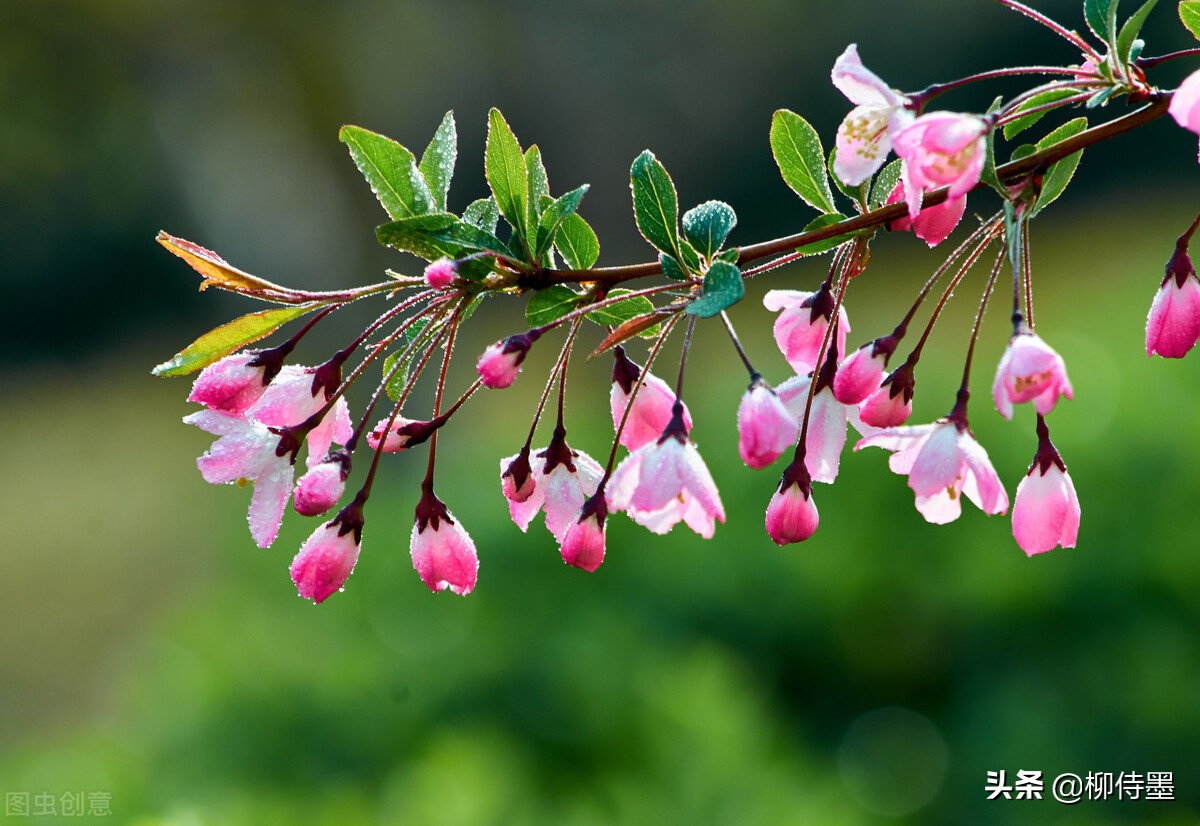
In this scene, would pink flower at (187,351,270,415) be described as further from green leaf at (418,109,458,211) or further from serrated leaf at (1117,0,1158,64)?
serrated leaf at (1117,0,1158,64)

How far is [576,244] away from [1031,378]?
467mm

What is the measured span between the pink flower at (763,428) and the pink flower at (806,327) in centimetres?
20

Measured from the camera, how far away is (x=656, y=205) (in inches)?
44.8

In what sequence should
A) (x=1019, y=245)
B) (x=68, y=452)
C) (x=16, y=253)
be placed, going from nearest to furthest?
(x=1019, y=245)
(x=68, y=452)
(x=16, y=253)

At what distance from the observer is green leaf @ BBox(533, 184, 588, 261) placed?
1.12 m

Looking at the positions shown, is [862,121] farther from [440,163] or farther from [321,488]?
[321,488]

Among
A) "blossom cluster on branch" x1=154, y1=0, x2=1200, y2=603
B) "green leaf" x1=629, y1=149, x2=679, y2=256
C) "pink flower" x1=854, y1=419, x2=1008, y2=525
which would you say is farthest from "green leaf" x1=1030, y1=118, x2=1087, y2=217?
"green leaf" x1=629, y1=149, x2=679, y2=256

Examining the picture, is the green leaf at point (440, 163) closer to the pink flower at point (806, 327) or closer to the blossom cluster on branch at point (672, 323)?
the blossom cluster on branch at point (672, 323)

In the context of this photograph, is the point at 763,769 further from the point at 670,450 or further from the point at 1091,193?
the point at 1091,193

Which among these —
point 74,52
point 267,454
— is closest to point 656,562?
point 267,454

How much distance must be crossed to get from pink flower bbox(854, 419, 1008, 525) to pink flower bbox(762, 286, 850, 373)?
105 mm

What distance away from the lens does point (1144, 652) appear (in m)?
3.48

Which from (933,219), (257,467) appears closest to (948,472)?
(933,219)

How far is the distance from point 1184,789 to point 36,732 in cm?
655
